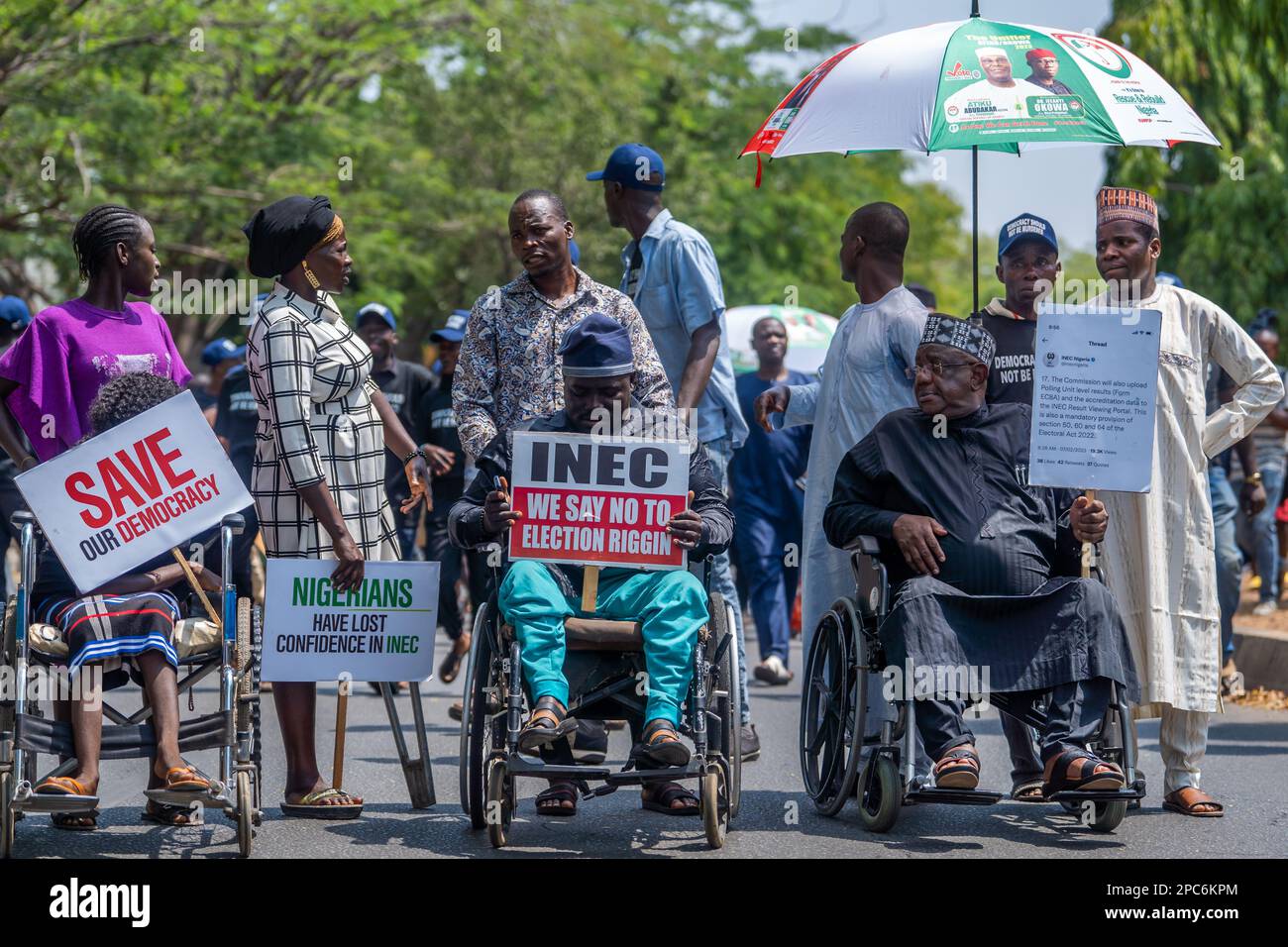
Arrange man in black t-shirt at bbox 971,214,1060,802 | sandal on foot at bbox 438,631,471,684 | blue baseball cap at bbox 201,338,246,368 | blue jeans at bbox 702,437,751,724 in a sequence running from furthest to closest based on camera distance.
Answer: blue baseball cap at bbox 201,338,246,368 < sandal on foot at bbox 438,631,471,684 < blue jeans at bbox 702,437,751,724 < man in black t-shirt at bbox 971,214,1060,802

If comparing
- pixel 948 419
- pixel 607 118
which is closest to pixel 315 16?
pixel 607 118

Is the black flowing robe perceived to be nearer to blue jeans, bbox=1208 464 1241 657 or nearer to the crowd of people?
the crowd of people

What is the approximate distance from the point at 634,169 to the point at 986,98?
160 centimetres

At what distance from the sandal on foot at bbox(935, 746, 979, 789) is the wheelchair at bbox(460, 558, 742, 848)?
2.13 feet

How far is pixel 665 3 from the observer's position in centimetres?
3831

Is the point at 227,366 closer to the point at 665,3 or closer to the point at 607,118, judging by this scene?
the point at 607,118

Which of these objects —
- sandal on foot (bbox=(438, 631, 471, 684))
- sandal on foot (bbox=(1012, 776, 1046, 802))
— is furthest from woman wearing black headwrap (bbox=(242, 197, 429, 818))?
sandal on foot (bbox=(438, 631, 471, 684))

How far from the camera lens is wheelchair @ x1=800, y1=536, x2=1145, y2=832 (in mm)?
6059

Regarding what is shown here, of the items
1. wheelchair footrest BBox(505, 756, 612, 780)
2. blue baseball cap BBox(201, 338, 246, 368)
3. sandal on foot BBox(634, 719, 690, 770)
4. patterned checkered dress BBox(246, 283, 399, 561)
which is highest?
blue baseball cap BBox(201, 338, 246, 368)

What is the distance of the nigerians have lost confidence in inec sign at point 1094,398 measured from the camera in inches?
255

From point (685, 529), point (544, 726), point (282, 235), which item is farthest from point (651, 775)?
point (282, 235)

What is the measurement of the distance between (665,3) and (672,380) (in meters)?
31.6

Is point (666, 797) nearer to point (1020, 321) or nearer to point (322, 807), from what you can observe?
point (322, 807)

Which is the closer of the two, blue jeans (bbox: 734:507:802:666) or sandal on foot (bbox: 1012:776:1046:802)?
sandal on foot (bbox: 1012:776:1046:802)
